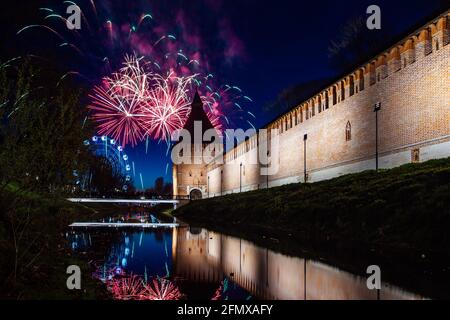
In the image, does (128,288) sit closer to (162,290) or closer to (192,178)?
(162,290)

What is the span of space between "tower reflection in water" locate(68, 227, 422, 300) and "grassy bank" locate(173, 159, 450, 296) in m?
1.63

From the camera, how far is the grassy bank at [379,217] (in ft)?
32.0

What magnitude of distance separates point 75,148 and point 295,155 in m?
28.5

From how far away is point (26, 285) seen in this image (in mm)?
5590

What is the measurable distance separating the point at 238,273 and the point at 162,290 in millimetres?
2030

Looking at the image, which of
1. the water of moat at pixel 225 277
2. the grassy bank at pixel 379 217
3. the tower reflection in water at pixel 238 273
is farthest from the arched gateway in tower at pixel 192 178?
the water of moat at pixel 225 277

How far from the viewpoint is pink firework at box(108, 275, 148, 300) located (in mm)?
5804

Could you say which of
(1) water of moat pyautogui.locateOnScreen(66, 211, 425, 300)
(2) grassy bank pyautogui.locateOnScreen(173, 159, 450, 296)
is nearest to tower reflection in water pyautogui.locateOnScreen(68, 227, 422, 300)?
(1) water of moat pyautogui.locateOnScreen(66, 211, 425, 300)

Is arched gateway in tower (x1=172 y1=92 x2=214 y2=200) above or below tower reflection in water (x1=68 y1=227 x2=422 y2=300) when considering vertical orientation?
above

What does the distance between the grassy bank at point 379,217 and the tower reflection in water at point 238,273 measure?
1.63 meters

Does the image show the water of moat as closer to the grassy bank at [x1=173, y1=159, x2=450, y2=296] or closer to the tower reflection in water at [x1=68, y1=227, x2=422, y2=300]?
the tower reflection in water at [x1=68, y1=227, x2=422, y2=300]

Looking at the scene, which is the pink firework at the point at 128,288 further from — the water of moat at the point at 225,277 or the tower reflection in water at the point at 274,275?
the tower reflection in water at the point at 274,275
